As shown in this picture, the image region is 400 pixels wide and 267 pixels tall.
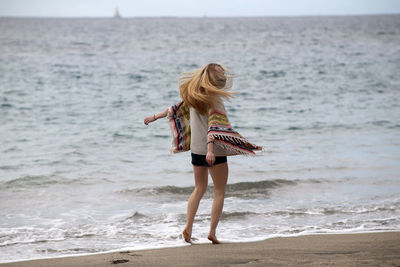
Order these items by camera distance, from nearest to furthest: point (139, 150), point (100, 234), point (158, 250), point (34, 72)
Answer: point (158, 250) < point (100, 234) < point (139, 150) < point (34, 72)

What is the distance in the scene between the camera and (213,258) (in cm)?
378

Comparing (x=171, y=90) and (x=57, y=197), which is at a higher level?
(x=171, y=90)

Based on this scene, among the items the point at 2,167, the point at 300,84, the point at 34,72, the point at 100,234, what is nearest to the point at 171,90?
the point at 300,84

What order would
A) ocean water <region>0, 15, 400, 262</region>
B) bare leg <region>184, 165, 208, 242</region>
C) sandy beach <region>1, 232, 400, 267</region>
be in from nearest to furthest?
1. sandy beach <region>1, 232, 400, 267</region>
2. bare leg <region>184, 165, 208, 242</region>
3. ocean water <region>0, 15, 400, 262</region>

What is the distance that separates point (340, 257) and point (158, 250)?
1565 mm

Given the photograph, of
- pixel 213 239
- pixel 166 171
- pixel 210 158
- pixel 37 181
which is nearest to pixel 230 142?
pixel 210 158

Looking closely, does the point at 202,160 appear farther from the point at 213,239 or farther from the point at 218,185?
the point at 213,239

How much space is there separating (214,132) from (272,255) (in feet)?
3.58

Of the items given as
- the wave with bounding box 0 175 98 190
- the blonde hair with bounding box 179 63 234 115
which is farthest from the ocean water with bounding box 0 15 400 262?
the blonde hair with bounding box 179 63 234 115

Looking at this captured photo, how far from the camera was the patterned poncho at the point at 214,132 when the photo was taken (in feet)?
13.4

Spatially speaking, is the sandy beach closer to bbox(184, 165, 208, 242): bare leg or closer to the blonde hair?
bbox(184, 165, 208, 242): bare leg

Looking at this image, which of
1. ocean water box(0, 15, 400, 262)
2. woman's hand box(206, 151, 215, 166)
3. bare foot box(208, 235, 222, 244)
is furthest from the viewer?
ocean water box(0, 15, 400, 262)

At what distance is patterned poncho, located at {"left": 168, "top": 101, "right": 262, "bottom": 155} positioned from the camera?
13.4 feet

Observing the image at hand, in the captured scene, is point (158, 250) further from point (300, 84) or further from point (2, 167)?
point (300, 84)
